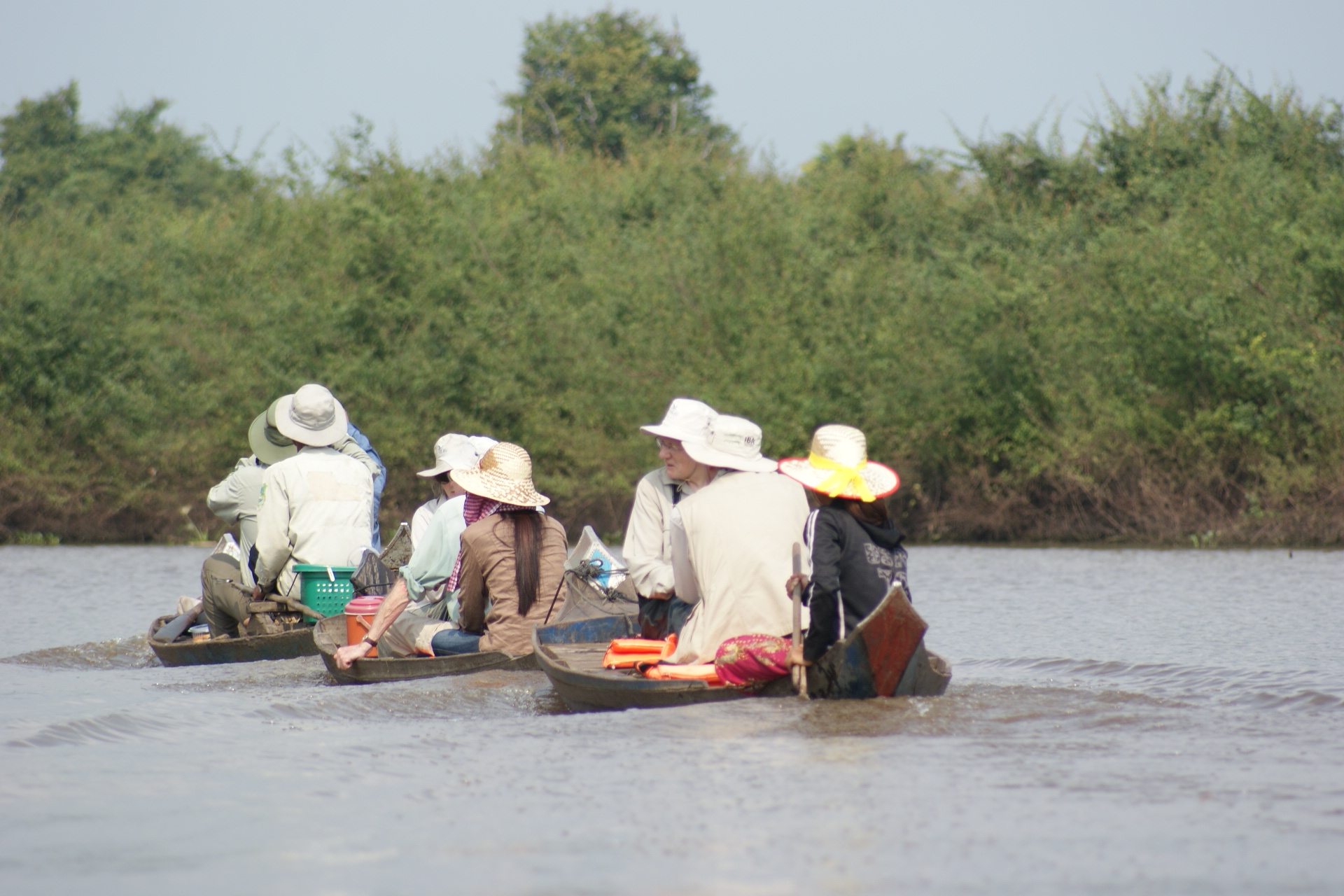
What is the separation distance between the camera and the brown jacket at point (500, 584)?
8.45 m

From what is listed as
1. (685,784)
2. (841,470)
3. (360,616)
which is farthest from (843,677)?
(360,616)

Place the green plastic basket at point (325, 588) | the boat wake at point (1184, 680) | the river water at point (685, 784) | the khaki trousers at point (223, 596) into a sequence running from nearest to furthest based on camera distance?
the river water at point (685, 784), the boat wake at point (1184, 680), the green plastic basket at point (325, 588), the khaki trousers at point (223, 596)

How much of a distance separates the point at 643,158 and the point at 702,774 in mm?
35248

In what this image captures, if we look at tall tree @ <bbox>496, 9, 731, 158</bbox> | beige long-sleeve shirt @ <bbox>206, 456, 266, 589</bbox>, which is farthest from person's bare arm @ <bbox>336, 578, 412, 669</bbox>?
tall tree @ <bbox>496, 9, 731, 158</bbox>

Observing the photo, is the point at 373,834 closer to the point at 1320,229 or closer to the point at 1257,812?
the point at 1257,812

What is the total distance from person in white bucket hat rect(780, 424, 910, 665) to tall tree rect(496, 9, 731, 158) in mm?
40371

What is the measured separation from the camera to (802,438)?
91.3 ft

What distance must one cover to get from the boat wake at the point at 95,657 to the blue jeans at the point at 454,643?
120 inches

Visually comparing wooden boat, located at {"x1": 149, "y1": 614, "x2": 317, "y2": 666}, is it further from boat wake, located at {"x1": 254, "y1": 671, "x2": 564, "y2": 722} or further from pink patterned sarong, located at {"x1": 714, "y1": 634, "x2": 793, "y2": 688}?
pink patterned sarong, located at {"x1": 714, "y1": 634, "x2": 793, "y2": 688}

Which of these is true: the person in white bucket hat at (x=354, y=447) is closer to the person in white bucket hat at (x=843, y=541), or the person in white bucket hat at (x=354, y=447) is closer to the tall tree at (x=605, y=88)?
the person in white bucket hat at (x=843, y=541)

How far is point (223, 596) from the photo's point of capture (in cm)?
1031

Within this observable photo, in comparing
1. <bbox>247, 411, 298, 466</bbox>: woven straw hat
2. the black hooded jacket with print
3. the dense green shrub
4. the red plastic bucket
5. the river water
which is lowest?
the river water

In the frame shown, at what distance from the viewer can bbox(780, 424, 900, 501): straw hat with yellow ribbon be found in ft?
22.4

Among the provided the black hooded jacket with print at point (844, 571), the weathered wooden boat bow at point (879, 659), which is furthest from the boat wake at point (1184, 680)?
the black hooded jacket with print at point (844, 571)
